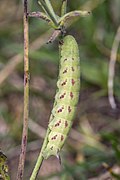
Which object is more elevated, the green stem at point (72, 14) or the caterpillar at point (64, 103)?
the green stem at point (72, 14)

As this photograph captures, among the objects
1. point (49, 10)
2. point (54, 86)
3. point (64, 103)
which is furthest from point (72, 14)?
point (54, 86)

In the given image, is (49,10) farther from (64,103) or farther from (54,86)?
(54,86)

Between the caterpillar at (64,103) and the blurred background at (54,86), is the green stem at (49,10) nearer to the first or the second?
the caterpillar at (64,103)

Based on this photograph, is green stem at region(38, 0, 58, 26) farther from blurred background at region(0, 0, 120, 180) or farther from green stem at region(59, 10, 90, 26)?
blurred background at region(0, 0, 120, 180)

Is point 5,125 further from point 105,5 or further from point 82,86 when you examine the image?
point 105,5

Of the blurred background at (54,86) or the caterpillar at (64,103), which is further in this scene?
the blurred background at (54,86)

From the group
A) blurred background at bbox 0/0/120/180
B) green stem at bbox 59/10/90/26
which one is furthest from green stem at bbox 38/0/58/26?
blurred background at bbox 0/0/120/180

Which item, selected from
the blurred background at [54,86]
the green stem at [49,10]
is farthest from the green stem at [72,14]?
the blurred background at [54,86]
